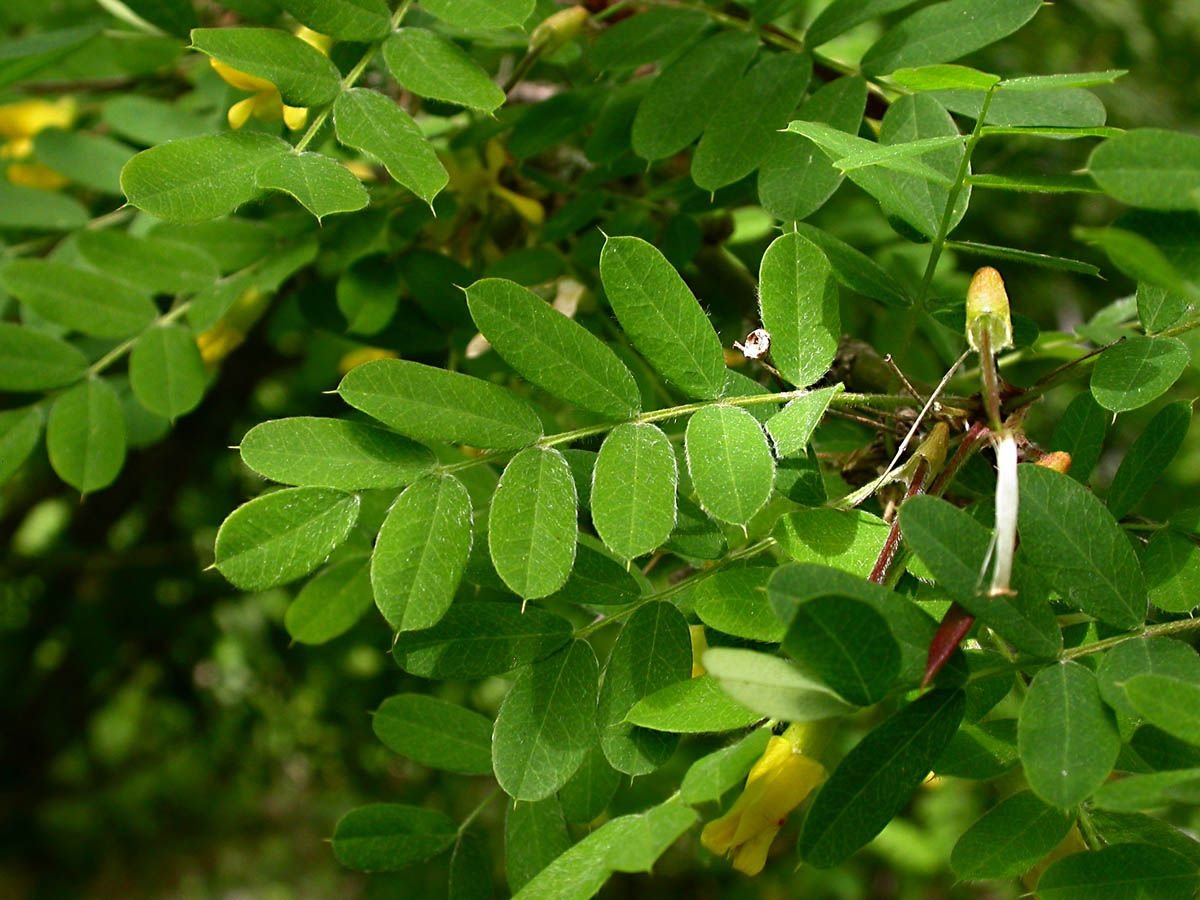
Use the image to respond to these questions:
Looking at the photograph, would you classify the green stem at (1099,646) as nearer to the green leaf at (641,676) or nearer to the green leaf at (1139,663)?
the green leaf at (1139,663)

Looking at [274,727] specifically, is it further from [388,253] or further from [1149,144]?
[1149,144]

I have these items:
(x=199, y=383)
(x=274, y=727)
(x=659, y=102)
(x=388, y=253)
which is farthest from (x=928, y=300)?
(x=274, y=727)

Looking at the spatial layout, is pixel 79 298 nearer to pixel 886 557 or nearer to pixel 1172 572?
pixel 886 557

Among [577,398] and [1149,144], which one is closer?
[1149,144]

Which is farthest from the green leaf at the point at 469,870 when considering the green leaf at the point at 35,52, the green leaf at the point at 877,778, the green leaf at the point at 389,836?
the green leaf at the point at 35,52

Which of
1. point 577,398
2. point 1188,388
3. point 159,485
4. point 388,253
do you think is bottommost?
point 159,485

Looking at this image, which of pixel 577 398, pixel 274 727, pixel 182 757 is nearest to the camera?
pixel 577 398
